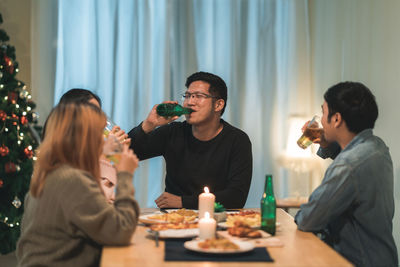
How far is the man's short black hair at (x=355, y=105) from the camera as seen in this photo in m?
2.19

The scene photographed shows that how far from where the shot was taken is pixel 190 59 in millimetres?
4656

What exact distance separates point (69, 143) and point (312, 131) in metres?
1.17

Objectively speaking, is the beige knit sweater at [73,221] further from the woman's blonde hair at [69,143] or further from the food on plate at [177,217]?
the food on plate at [177,217]

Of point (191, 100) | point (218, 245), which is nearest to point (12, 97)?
point (191, 100)

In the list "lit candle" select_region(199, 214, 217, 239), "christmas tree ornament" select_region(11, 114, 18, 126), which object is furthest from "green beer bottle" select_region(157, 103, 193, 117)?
"lit candle" select_region(199, 214, 217, 239)

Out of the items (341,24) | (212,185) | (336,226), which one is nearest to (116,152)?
(336,226)

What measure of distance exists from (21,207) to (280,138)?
7.42 ft

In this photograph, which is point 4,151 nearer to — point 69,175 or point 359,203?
point 69,175

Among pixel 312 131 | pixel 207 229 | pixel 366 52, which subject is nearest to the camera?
pixel 207 229

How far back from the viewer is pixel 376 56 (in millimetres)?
3834

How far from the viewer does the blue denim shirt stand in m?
2.05

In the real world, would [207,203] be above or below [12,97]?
below

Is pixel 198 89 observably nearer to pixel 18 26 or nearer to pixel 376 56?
pixel 376 56

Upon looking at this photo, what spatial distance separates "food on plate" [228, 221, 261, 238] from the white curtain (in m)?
2.61
